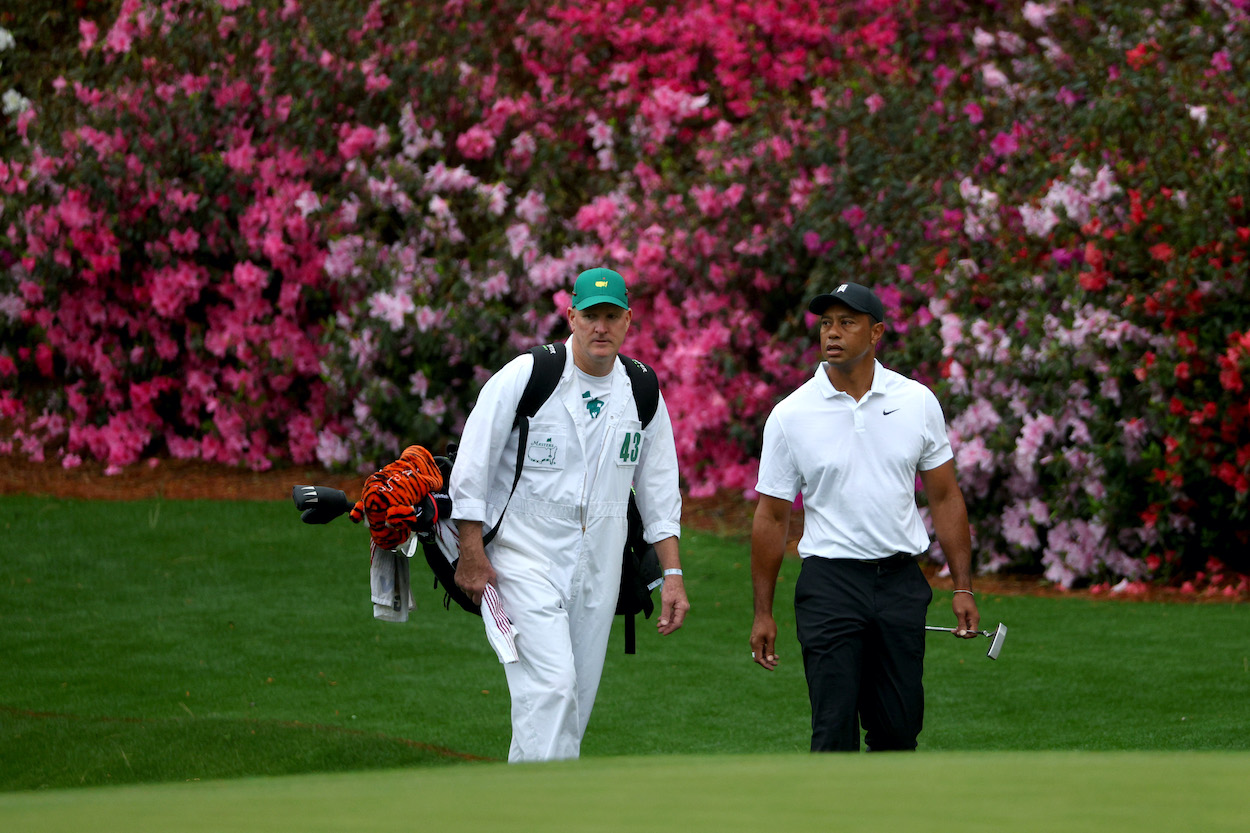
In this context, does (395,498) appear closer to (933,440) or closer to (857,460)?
(857,460)

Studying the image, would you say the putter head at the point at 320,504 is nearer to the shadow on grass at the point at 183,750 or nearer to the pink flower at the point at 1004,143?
the shadow on grass at the point at 183,750

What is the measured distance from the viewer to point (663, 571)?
5.47 meters

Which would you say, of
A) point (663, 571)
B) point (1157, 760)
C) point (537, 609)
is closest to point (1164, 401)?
point (663, 571)

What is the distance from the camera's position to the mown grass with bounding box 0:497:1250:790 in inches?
261

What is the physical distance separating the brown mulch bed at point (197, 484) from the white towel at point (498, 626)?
7.11m

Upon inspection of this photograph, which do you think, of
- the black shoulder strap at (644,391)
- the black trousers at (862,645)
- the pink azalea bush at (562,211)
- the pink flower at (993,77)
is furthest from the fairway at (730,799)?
the pink flower at (993,77)

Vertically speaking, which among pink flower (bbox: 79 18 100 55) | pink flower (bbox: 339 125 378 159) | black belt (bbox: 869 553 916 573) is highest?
pink flower (bbox: 79 18 100 55)

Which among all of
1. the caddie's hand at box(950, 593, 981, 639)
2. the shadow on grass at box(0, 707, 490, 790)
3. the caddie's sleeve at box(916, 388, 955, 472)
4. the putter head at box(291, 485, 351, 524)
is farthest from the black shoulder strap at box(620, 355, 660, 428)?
the shadow on grass at box(0, 707, 490, 790)

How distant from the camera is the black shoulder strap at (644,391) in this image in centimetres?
539

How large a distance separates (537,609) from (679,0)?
11028mm

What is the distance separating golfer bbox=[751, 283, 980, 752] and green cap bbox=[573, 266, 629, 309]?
65 cm

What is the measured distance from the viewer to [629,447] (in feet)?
17.5

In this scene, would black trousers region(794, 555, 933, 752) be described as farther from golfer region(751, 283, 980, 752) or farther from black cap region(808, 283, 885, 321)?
black cap region(808, 283, 885, 321)

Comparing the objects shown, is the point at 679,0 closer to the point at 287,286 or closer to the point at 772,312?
the point at 772,312
